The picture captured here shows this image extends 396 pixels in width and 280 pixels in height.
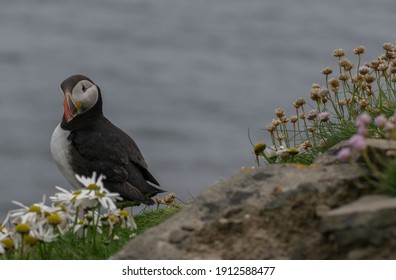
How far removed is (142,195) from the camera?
841cm

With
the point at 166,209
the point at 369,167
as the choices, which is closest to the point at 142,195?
the point at 166,209

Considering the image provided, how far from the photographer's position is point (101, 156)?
856 centimetres

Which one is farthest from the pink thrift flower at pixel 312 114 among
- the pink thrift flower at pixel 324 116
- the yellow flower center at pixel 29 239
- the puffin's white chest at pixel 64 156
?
the yellow flower center at pixel 29 239

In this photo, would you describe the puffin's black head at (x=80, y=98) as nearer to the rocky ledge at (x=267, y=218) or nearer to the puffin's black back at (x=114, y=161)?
the puffin's black back at (x=114, y=161)

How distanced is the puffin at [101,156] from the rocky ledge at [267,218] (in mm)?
3513

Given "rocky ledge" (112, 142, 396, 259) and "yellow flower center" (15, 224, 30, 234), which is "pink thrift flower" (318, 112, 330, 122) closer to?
"rocky ledge" (112, 142, 396, 259)

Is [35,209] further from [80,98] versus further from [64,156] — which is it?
[80,98]

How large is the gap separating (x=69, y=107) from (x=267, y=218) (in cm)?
478

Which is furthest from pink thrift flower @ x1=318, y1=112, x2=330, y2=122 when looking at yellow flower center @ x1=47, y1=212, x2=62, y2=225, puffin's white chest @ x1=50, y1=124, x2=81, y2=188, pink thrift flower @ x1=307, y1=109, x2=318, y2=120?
yellow flower center @ x1=47, y1=212, x2=62, y2=225

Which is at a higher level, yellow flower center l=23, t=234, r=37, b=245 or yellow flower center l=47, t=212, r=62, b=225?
yellow flower center l=47, t=212, r=62, b=225

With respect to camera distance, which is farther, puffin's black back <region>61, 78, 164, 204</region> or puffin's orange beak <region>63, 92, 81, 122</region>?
puffin's orange beak <region>63, 92, 81, 122</region>

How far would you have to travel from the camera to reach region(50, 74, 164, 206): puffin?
848 cm

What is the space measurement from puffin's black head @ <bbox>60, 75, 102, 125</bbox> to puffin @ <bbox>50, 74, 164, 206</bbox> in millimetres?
10

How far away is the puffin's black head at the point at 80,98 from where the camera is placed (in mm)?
9172
